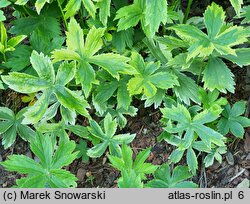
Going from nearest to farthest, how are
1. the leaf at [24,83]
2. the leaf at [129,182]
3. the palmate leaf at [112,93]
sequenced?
the leaf at [129,182] → the leaf at [24,83] → the palmate leaf at [112,93]

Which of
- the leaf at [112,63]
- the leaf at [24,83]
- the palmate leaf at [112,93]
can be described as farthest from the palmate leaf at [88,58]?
the palmate leaf at [112,93]

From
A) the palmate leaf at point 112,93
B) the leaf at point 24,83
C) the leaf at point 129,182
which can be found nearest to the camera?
the leaf at point 129,182

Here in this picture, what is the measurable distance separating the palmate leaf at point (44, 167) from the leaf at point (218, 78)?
650 mm

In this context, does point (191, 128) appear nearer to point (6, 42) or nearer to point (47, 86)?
point (47, 86)

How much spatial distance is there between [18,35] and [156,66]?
715mm

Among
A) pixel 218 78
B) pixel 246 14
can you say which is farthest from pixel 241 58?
pixel 246 14

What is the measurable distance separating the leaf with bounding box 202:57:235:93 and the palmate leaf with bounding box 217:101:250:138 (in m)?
0.18

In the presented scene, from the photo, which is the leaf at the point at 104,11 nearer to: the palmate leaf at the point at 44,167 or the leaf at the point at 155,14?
the leaf at the point at 155,14

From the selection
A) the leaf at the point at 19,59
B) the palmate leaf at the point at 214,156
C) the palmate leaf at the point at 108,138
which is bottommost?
the palmate leaf at the point at 214,156

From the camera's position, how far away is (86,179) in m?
2.37

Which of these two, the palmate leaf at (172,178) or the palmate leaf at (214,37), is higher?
the palmate leaf at (214,37)

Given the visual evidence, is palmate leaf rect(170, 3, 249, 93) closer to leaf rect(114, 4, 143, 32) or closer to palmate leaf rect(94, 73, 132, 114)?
leaf rect(114, 4, 143, 32)

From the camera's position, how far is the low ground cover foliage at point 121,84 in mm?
1951

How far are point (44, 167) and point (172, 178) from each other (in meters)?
0.58
